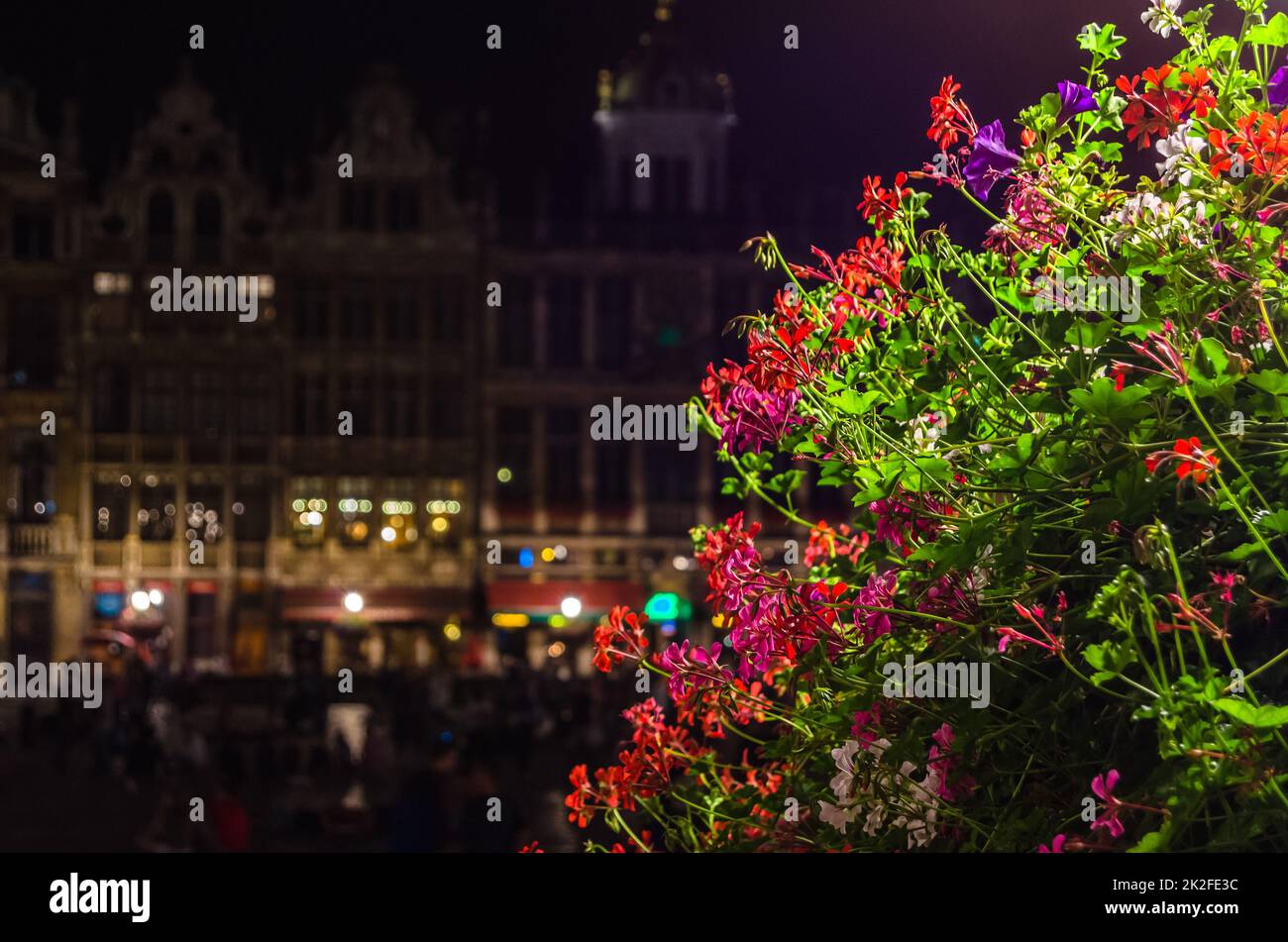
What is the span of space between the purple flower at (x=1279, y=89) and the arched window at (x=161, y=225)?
25.8 meters

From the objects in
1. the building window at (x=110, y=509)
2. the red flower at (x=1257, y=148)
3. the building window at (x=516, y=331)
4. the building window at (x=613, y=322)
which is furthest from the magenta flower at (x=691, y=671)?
the building window at (x=516, y=331)

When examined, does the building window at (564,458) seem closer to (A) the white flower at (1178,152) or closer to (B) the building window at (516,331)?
(B) the building window at (516,331)

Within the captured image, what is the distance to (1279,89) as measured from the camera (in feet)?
5.47

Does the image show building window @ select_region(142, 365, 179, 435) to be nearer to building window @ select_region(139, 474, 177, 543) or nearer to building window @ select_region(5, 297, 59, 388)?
building window @ select_region(139, 474, 177, 543)

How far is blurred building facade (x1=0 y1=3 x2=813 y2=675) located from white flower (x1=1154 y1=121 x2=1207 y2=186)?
2350cm

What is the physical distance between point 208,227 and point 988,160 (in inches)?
1007

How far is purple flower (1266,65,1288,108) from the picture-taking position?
1.66 metres

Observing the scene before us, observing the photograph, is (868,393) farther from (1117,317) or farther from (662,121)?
(662,121)

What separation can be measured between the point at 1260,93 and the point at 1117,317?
38 centimetres

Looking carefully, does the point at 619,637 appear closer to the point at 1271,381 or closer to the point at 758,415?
the point at 758,415

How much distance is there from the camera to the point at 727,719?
6.85 ft

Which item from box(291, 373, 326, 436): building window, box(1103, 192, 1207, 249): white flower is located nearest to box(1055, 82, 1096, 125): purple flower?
box(1103, 192, 1207, 249): white flower

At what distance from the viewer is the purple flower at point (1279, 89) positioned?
1656 mm
